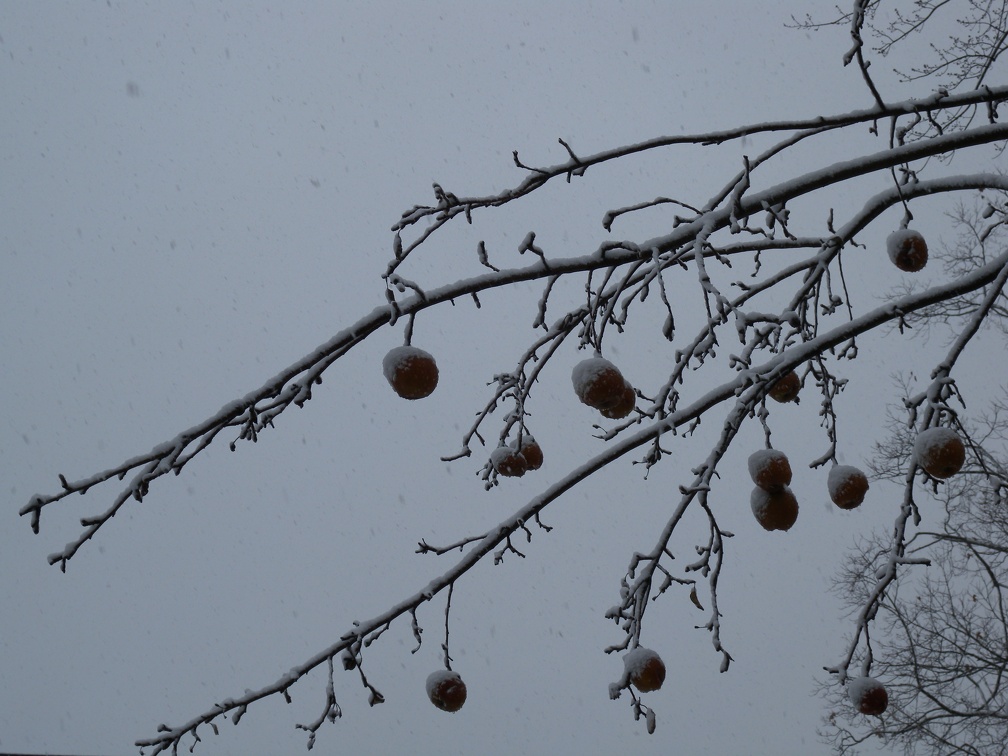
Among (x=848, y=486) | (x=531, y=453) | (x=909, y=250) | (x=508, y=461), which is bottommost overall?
(x=848, y=486)

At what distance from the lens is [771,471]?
275 centimetres

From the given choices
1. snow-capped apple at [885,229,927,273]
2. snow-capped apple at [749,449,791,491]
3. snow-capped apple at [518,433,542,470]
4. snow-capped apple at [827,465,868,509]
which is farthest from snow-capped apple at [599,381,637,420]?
snow-capped apple at [885,229,927,273]

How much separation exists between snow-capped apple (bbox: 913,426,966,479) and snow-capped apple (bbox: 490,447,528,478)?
1358 mm

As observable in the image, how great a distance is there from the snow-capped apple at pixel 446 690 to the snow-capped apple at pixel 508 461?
757 millimetres

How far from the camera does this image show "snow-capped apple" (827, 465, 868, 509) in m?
2.99

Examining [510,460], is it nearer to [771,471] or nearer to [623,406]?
[623,406]

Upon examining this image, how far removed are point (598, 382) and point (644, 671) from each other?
874mm

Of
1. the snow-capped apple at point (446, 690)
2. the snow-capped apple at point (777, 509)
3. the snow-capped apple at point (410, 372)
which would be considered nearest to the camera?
the snow-capped apple at point (410, 372)

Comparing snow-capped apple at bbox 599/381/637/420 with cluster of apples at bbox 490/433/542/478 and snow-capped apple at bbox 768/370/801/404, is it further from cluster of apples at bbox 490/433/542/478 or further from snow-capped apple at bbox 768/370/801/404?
snow-capped apple at bbox 768/370/801/404

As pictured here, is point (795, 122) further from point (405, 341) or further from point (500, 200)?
point (405, 341)

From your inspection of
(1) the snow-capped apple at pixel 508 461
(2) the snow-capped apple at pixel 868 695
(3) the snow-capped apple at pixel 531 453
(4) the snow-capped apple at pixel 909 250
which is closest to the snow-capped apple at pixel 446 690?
(1) the snow-capped apple at pixel 508 461

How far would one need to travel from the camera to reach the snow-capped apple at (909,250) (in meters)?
3.20

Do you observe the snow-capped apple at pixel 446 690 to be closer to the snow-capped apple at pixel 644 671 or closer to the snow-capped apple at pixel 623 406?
the snow-capped apple at pixel 644 671

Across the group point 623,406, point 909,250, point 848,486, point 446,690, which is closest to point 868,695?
point 848,486
